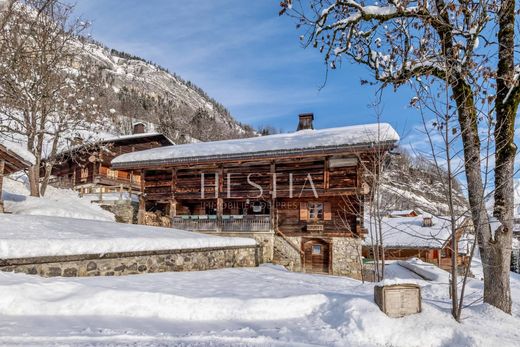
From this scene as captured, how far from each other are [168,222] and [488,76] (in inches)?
676

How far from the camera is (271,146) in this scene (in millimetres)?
17219

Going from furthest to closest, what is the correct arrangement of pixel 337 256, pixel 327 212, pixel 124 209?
1. pixel 124 209
2. pixel 327 212
3. pixel 337 256

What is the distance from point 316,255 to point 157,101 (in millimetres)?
100642

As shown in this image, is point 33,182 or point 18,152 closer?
point 18,152

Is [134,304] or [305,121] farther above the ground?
[305,121]

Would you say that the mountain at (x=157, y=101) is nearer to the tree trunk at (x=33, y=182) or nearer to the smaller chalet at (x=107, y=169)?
the smaller chalet at (x=107, y=169)

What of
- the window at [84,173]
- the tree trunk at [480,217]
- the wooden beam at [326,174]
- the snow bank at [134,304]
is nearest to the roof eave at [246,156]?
the wooden beam at [326,174]

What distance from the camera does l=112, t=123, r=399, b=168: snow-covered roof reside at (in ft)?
48.7

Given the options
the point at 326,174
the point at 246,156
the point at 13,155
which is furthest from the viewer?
the point at 246,156

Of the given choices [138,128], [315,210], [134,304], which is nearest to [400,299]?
[134,304]

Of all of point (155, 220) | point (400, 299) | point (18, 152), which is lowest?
point (400, 299)

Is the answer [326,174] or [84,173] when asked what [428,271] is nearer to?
[326,174]

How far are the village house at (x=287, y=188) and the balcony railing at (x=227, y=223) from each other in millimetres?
47

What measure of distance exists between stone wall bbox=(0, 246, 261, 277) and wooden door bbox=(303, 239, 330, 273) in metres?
4.37
